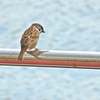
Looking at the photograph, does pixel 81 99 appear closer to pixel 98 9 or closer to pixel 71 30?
pixel 71 30

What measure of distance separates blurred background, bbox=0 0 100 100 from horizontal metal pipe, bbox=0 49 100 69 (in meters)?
1.78

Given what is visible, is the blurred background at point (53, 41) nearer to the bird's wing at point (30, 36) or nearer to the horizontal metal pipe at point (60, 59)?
the bird's wing at point (30, 36)

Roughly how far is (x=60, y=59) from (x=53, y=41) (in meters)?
3.13

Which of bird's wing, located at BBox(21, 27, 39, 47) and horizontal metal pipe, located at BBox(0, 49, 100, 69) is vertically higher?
bird's wing, located at BBox(21, 27, 39, 47)

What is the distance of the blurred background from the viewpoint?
308cm

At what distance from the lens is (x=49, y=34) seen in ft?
14.7

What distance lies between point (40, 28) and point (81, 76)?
1.96 m

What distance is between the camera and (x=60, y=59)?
1080 millimetres

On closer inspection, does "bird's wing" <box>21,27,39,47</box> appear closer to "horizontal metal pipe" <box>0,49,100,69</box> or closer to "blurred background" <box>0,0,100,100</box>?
"horizontal metal pipe" <box>0,49,100,69</box>

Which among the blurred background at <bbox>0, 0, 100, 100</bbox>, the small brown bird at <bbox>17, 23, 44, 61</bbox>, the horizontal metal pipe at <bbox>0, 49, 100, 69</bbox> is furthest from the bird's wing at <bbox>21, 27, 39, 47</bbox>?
the blurred background at <bbox>0, 0, 100, 100</bbox>

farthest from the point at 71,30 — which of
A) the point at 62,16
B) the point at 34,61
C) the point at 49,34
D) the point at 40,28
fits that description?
the point at 34,61

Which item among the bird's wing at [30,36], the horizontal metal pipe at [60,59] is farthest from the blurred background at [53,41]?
the horizontal metal pipe at [60,59]

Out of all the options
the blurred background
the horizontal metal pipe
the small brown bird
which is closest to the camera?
the horizontal metal pipe

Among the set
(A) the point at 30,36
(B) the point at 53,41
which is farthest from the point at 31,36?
(B) the point at 53,41
